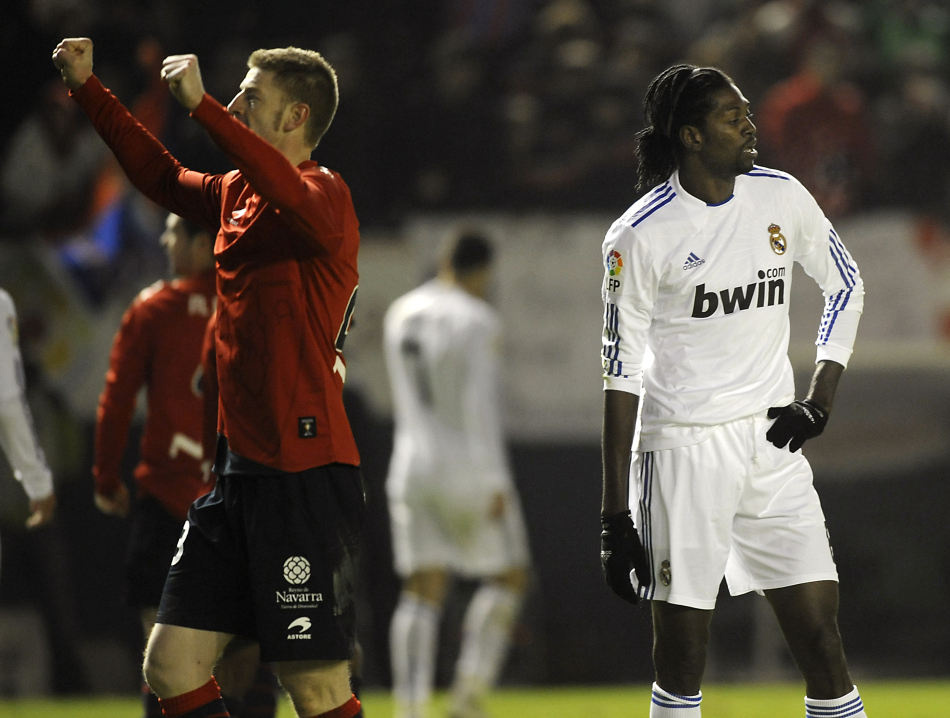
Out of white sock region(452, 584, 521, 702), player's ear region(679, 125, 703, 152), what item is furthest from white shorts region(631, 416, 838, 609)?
white sock region(452, 584, 521, 702)

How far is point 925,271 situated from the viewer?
7.18m

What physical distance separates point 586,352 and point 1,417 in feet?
13.5

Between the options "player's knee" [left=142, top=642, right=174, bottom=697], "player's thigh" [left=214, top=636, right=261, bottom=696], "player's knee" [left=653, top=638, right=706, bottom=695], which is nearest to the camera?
"player's knee" [left=142, top=642, right=174, bottom=697]

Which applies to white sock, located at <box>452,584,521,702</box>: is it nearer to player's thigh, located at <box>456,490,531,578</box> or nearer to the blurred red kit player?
player's thigh, located at <box>456,490,531,578</box>

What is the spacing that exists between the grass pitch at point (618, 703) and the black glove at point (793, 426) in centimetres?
334

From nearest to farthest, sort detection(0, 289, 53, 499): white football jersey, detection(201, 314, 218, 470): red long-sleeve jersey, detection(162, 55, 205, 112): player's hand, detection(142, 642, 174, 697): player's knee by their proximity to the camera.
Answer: detection(162, 55, 205, 112): player's hand < detection(142, 642, 174, 697): player's knee < detection(201, 314, 218, 470): red long-sleeve jersey < detection(0, 289, 53, 499): white football jersey

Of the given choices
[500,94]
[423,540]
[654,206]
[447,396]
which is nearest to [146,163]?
[654,206]

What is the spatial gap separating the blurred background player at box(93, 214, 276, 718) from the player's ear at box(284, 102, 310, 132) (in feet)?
4.06

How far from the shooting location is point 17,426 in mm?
3889

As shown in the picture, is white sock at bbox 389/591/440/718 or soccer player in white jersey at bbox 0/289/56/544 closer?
soccer player in white jersey at bbox 0/289/56/544

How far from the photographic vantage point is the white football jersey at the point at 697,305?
10.0ft

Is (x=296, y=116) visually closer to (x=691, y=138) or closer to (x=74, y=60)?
(x=74, y=60)

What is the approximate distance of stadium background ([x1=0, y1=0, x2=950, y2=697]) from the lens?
7.02 meters

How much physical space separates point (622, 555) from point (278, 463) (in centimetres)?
91
